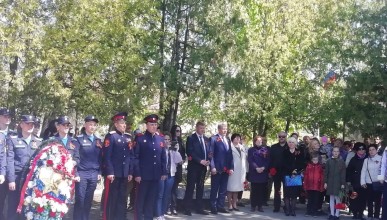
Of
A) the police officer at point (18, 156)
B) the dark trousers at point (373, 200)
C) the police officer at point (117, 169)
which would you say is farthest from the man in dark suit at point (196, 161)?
the dark trousers at point (373, 200)

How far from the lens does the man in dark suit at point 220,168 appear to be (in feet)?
37.8

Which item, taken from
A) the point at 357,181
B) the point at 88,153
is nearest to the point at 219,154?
the point at 357,181

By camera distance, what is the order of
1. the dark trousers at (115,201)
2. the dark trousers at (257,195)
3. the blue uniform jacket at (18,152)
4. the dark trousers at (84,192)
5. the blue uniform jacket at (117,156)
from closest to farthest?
1. the blue uniform jacket at (18,152)
2. the dark trousers at (84,192)
3. the blue uniform jacket at (117,156)
4. the dark trousers at (115,201)
5. the dark trousers at (257,195)

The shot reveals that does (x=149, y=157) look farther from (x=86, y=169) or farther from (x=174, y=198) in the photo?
(x=174, y=198)

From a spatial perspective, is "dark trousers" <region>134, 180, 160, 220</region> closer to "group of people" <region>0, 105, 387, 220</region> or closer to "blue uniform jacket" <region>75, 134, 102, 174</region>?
"group of people" <region>0, 105, 387, 220</region>

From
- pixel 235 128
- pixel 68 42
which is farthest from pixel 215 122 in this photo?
pixel 68 42

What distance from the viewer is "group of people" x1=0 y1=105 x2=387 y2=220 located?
27.5ft

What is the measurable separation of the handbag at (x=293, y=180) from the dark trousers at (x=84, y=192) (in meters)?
5.00

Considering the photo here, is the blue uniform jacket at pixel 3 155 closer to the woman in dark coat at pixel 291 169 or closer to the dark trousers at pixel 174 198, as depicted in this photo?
the dark trousers at pixel 174 198

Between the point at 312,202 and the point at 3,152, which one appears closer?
the point at 3,152

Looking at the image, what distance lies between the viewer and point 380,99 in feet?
44.0

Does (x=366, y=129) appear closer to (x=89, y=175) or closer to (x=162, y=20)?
(x=162, y=20)

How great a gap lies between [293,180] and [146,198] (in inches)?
158

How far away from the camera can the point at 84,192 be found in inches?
340
